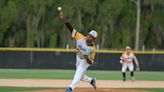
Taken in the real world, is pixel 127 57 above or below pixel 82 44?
below

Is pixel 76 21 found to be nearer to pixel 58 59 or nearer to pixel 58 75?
pixel 58 59

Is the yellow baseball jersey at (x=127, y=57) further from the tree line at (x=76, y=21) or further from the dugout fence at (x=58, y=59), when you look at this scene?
the tree line at (x=76, y=21)

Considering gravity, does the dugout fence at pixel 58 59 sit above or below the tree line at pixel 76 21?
below

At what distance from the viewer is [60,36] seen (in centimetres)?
4925

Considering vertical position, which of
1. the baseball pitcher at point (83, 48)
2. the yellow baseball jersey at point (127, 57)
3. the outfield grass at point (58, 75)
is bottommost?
the outfield grass at point (58, 75)

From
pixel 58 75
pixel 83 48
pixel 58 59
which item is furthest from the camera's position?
pixel 58 59

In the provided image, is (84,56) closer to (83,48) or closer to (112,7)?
(83,48)

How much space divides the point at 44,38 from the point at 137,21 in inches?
383

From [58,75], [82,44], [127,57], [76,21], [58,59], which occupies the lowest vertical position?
[58,75]

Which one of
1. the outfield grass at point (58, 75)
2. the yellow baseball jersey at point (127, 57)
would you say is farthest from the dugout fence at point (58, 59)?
the yellow baseball jersey at point (127, 57)

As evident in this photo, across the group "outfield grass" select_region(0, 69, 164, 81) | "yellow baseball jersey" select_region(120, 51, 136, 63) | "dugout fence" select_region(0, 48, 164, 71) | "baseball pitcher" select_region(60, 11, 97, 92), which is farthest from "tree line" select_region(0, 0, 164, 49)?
"baseball pitcher" select_region(60, 11, 97, 92)

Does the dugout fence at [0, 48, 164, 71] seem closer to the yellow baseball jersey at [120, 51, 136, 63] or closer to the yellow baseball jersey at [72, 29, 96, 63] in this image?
the yellow baseball jersey at [120, 51, 136, 63]

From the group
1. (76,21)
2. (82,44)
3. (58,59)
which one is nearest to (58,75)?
(58,59)

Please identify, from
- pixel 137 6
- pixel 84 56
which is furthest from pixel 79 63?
pixel 137 6
